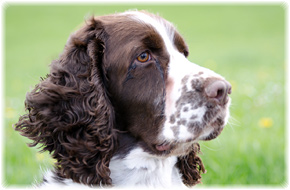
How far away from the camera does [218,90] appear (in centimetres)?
262

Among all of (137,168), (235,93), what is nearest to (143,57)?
(137,168)

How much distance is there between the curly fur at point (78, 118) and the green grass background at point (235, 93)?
38 centimetres

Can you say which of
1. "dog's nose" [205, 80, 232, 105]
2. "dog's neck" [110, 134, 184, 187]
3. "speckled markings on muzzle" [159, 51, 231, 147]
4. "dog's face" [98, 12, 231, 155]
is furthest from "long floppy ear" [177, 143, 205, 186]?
"dog's nose" [205, 80, 232, 105]

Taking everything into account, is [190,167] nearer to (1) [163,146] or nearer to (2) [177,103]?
(1) [163,146]

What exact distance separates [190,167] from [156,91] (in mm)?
961

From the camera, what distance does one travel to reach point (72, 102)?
2.89 meters

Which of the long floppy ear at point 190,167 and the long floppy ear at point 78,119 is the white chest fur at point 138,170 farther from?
the long floppy ear at point 190,167

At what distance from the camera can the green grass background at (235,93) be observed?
4527mm

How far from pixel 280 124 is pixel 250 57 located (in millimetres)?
7559

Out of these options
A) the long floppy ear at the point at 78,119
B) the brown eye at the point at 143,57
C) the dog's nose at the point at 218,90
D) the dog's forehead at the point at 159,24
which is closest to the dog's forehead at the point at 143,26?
the dog's forehead at the point at 159,24

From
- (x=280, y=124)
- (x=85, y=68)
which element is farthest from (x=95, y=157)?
(x=280, y=124)

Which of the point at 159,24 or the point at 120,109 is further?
the point at 159,24

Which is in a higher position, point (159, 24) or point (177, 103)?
point (159, 24)

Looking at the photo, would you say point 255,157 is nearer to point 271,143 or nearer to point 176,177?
point 271,143
